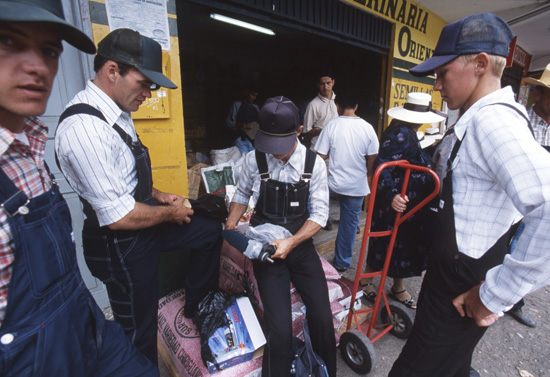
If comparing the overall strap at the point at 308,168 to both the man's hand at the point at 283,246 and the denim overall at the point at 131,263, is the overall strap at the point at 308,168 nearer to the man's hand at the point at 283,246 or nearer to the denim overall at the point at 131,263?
the man's hand at the point at 283,246

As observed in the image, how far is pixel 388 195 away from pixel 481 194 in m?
1.61

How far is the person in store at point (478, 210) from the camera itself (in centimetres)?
102

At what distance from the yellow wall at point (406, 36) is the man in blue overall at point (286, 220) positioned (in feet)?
13.1

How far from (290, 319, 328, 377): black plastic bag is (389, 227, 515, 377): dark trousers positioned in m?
0.55

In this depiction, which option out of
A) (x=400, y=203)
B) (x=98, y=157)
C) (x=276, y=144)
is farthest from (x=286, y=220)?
(x=98, y=157)

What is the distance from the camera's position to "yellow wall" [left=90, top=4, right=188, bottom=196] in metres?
2.74

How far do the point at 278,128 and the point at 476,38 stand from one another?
119cm

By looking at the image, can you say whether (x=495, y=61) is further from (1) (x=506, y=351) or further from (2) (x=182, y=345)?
(1) (x=506, y=351)

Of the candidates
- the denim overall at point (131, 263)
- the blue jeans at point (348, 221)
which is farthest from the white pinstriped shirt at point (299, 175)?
the blue jeans at point (348, 221)

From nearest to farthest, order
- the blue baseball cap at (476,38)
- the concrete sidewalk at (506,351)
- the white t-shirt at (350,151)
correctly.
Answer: the blue baseball cap at (476,38)
the concrete sidewalk at (506,351)
the white t-shirt at (350,151)

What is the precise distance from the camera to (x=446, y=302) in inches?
54.9

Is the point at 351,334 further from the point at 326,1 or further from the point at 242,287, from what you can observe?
the point at 326,1

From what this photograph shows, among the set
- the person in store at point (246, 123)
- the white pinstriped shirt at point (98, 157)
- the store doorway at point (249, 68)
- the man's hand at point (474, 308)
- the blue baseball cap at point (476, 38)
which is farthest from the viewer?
the store doorway at point (249, 68)

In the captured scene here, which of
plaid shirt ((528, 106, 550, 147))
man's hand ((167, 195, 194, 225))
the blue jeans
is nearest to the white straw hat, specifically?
the blue jeans
